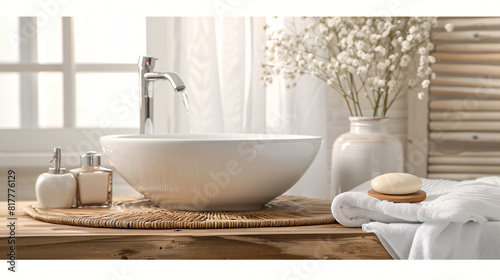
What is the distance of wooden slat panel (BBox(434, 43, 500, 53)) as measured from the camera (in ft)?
5.11

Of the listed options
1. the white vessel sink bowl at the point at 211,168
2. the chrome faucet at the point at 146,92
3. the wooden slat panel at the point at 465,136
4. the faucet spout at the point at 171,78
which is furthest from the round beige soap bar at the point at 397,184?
the wooden slat panel at the point at 465,136

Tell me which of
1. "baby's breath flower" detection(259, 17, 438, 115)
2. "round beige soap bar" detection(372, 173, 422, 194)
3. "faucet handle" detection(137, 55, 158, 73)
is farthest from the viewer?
"baby's breath flower" detection(259, 17, 438, 115)

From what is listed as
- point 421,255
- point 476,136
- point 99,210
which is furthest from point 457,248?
point 476,136

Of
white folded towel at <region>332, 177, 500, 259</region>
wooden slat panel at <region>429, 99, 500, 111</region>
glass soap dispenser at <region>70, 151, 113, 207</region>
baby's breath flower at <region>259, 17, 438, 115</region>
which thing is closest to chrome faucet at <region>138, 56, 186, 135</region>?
glass soap dispenser at <region>70, 151, 113, 207</region>

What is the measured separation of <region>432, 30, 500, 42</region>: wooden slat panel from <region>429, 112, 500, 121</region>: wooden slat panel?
216 millimetres

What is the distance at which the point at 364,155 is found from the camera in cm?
116

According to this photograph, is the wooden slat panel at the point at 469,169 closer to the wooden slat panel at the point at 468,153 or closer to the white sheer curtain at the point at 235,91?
the wooden slat panel at the point at 468,153

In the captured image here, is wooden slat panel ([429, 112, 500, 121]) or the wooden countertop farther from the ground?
wooden slat panel ([429, 112, 500, 121])

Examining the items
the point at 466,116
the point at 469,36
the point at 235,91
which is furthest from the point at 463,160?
the point at 235,91

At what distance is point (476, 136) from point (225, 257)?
1102mm

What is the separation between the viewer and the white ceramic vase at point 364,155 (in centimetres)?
116

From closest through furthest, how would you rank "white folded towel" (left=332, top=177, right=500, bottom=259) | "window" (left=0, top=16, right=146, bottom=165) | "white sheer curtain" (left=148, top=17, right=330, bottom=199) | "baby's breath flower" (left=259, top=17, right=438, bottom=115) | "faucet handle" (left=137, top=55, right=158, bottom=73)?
"white folded towel" (left=332, top=177, right=500, bottom=259) → "faucet handle" (left=137, top=55, right=158, bottom=73) → "baby's breath flower" (left=259, top=17, right=438, bottom=115) → "white sheer curtain" (left=148, top=17, right=330, bottom=199) → "window" (left=0, top=16, right=146, bottom=165)

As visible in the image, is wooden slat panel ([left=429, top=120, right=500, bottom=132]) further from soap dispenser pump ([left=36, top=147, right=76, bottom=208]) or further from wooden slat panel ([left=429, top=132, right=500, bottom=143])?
soap dispenser pump ([left=36, top=147, right=76, bottom=208])

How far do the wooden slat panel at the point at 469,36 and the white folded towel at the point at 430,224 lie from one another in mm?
869
